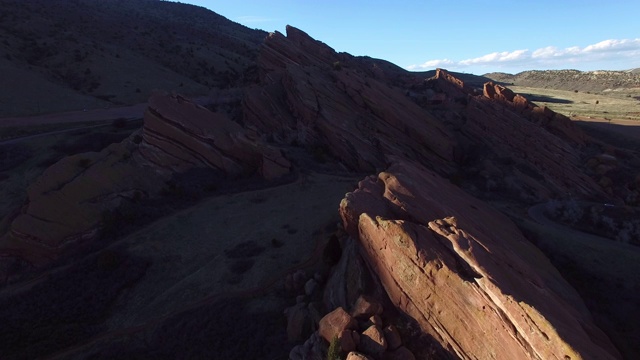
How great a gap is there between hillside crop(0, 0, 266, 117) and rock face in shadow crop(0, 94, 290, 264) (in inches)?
1365

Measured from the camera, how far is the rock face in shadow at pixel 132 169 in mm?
29297

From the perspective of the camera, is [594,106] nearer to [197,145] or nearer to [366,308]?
[197,145]

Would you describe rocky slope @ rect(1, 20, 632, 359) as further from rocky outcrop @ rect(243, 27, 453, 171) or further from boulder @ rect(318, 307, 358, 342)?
boulder @ rect(318, 307, 358, 342)

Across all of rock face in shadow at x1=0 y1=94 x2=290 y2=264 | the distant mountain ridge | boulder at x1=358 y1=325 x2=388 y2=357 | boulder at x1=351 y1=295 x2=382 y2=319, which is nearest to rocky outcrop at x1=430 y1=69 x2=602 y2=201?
rock face in shadow at x1=0 y1=94 x2=290 y2=264

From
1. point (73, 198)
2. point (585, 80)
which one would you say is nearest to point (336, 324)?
point (73, 198)

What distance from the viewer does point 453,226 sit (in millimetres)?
18672

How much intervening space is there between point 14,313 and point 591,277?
32584 millimetres

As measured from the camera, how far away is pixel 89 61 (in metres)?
79.4

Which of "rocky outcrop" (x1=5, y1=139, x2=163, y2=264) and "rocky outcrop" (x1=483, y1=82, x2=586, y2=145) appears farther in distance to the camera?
"rocky outcrop" (x1=483, y1=82, x2=586, y2=145)

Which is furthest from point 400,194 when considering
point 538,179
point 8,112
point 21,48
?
point 21,48

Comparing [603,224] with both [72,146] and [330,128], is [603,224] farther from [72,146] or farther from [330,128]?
[72,146]

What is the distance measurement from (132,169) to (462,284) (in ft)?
100

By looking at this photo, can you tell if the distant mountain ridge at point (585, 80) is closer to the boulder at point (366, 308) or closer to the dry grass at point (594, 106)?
the dry grass at point (594, 106)

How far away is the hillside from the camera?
66.6 m
